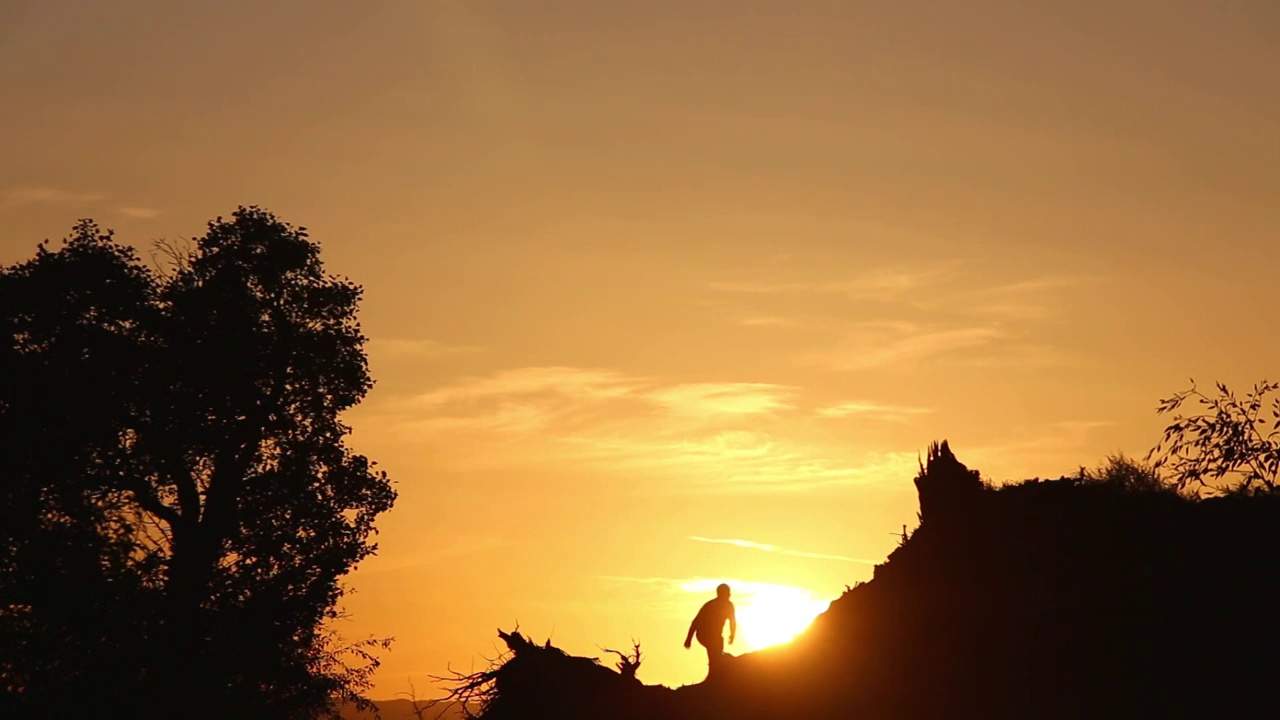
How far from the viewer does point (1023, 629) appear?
24469 millimetres

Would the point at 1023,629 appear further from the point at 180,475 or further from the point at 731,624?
the point at 180,475

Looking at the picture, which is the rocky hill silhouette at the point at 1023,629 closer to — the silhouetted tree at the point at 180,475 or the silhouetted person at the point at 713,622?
the silhouetted person at the point at 713,622

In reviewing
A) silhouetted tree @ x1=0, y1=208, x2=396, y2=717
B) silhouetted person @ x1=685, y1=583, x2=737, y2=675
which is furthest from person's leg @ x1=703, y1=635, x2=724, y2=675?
silhouetted tree @ x1=0, y1=208, x2=396, y2=717

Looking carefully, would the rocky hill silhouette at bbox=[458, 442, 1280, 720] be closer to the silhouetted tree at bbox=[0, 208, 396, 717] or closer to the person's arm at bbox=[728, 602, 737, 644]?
the person's arm at bbox=[728, 602, 737, 644]

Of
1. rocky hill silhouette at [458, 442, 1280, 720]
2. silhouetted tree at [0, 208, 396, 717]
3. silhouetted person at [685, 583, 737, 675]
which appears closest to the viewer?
rocky hill silhouette at [458, 442, 1280, 720]

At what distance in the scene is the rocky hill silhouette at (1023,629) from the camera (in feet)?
76.8

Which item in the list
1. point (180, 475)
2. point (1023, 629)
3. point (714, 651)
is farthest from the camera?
point (180, 475)

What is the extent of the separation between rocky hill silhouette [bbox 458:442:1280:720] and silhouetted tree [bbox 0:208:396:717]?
1665cm

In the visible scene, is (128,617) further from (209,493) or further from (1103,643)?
(1103,643)

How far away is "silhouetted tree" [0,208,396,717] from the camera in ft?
125

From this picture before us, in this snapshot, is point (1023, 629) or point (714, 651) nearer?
point (1023, 629)

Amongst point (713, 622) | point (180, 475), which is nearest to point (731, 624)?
point (713, 622)

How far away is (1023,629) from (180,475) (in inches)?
1056

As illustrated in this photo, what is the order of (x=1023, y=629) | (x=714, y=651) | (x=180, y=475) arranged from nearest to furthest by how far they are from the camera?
1. (x=1023, y=629)
2. (x=714, y=651)
3. (x=180, y=475)
